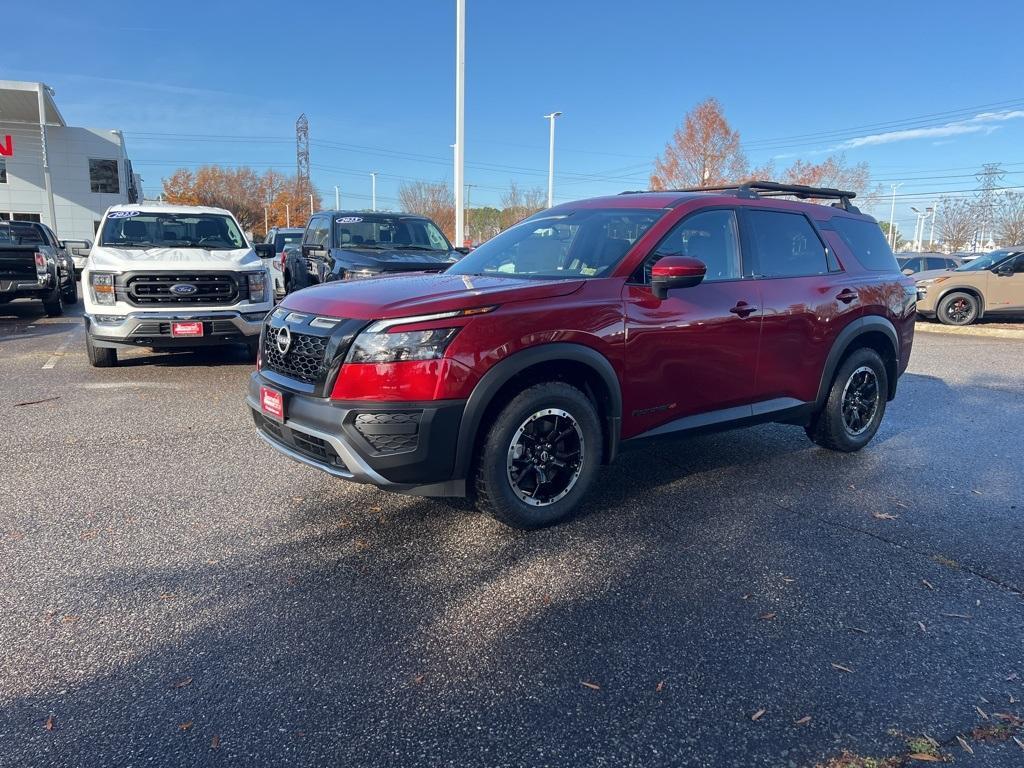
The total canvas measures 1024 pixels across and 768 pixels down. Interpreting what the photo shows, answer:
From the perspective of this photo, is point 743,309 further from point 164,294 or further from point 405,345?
point 164,294

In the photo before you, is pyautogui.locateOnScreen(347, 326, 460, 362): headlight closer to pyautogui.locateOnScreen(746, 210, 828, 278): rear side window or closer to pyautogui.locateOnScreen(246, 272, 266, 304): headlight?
pyautogui.locateOnScreen(746, 210, 828, 278): rear side window

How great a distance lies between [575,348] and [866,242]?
321 centimetres

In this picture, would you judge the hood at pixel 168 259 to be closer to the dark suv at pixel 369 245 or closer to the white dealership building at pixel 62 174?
the dark suv at pixel 369 245

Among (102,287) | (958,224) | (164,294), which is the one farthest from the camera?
(958,224)

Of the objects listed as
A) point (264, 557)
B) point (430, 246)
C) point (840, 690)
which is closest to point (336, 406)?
point (264, 557)

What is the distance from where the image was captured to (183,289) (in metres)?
7.87

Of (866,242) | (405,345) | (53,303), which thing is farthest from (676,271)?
(53,303)

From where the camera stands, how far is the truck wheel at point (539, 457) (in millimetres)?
3588

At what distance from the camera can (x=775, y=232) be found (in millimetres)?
4879

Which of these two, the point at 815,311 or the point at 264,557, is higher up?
the point at 815,311

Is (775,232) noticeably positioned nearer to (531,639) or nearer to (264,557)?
(531,639)

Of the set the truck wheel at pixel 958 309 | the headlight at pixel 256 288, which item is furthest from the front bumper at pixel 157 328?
the truck wheel at pixel 958 309

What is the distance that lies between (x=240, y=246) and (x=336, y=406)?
6613 mm

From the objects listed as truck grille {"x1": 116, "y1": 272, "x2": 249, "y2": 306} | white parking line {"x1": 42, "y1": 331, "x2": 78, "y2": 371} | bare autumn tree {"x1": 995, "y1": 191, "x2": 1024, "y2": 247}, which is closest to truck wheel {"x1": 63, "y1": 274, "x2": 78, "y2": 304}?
white parking line {"x1": 42, "y1": 331, "x2": 78, "y2": 371}
